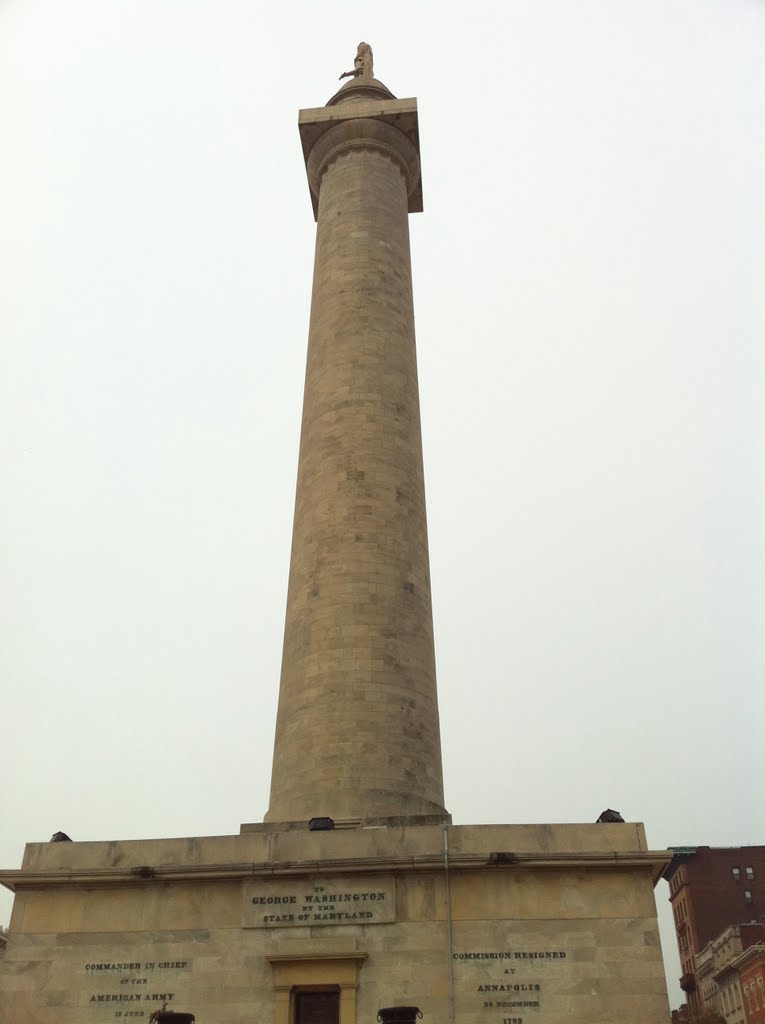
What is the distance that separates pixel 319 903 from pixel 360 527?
8.53 meters

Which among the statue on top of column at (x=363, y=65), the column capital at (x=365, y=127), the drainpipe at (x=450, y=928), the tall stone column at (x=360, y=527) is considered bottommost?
the drainpipe at (x=450, y=928)

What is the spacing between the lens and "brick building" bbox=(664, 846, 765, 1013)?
82.8m

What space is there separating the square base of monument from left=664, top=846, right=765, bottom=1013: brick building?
75317mm

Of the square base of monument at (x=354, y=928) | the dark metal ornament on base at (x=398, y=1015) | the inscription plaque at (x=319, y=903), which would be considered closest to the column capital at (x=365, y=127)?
the square base of monument at (x=354, y=928)

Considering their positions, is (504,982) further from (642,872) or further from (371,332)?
(371,332)

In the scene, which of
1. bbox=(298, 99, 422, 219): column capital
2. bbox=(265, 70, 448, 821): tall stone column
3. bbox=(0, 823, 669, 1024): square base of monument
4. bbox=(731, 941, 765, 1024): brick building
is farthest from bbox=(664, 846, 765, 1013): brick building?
bbox=(0, 823, 669, 1024): square base of monument

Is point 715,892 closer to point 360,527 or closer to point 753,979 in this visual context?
point 753,979

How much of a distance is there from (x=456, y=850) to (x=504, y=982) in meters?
2.24

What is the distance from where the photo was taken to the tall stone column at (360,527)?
1978 centimetres

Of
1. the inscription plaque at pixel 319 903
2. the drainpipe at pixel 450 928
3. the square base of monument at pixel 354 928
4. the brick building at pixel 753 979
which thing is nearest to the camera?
the drainpipe at pixel 450 928

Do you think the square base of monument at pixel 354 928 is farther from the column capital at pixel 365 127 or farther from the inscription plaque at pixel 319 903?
the column capital at pixel 365 127

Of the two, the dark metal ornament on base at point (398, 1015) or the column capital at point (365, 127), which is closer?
the dark metal ornament on base at point (398, 1015)

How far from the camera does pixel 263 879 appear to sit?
1706 centimetres

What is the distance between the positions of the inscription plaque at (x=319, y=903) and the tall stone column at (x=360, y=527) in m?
2.09
